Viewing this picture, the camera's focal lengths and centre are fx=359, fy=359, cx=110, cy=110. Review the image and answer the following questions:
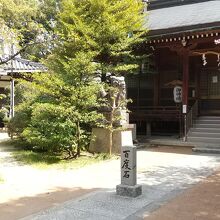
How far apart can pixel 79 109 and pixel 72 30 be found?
3.92m

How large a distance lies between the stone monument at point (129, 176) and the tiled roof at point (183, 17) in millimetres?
10272

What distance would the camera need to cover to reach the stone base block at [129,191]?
299 inches

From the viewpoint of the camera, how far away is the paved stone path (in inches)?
257

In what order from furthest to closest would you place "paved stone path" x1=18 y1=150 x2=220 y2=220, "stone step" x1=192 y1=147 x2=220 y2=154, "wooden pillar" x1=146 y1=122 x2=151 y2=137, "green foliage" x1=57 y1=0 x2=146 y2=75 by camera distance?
"wooden pillar" x1=146 y1=122 x2=151 y2=137 → "green foliage" x1=57 y1=0 x2=146 y2=75 → "stone step" x1=192 y1=147 x2=220 y2=154 → "paved stone path" x1=18 y1=150 x2=220 y2=220

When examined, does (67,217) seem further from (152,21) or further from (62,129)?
(152,21)

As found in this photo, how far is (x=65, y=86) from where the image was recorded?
12445 mm

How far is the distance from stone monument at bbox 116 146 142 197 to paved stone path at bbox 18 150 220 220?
0.55 ft

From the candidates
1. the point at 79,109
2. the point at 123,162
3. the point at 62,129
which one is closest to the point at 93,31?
the point at 79,109

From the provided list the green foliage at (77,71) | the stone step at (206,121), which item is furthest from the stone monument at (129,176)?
the stone step at (206,121)

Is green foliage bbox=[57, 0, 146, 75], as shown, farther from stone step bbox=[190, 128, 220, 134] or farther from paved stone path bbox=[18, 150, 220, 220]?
paved stone path bbox=[18, 150, 220, 220]

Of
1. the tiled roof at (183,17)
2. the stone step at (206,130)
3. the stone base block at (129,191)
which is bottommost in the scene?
the stone base block at (129,191)

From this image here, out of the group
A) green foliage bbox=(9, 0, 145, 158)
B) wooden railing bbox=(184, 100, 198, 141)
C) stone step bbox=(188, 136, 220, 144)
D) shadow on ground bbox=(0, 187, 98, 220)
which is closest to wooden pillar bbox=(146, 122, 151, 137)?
wooden railing bbox=(184, 100, 198, 141)

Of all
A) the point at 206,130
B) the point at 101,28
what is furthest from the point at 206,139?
the point at 101,28

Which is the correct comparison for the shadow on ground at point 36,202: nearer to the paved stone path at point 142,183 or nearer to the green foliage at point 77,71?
the paved stone path at point 142,183
